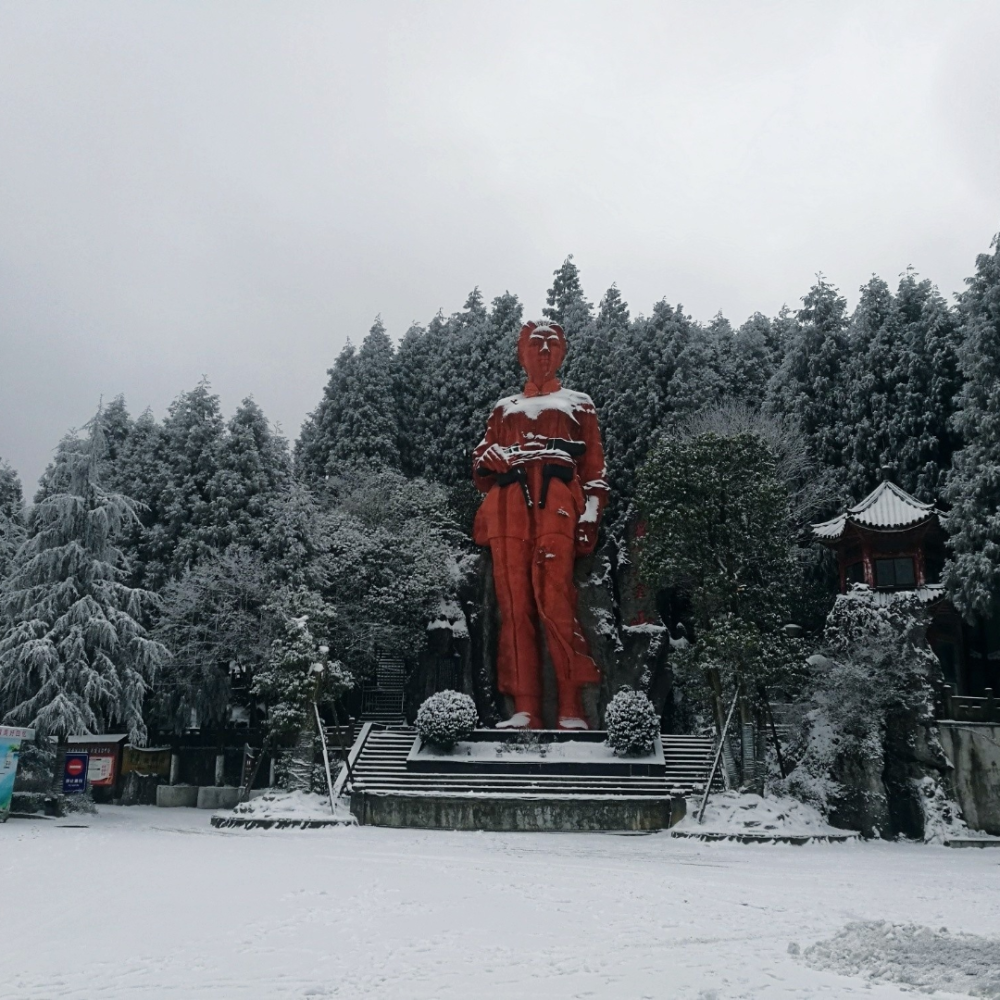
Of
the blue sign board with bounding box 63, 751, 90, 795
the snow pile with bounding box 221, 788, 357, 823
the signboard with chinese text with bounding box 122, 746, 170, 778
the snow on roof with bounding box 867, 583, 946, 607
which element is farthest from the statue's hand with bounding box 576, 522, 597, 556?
the signboard with chinese text with bounding box 122, 746, 170, 778

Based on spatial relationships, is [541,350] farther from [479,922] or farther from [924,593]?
[479,922]

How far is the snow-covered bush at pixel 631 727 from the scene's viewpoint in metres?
18.6

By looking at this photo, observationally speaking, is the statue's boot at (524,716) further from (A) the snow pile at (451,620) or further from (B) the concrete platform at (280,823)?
(B) the concrete platform at (280,823)

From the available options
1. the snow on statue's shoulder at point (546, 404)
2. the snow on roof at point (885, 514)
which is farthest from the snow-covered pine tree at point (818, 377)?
the snow on statue's shoulder at point (546, 404)

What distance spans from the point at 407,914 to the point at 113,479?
73.9 feet

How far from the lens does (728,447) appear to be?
2009 centimetres

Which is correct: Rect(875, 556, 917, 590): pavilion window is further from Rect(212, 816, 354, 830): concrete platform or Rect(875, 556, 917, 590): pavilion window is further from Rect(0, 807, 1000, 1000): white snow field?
Rect(212, 816, 354, 830): concrete platform

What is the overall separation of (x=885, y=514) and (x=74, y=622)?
16.7 metres

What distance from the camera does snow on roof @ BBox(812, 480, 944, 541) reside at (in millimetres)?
22078

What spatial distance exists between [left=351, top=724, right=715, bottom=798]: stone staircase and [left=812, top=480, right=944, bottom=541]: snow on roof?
5.87 meters

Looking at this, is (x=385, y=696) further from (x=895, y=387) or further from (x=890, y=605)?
(x=895, y=387)

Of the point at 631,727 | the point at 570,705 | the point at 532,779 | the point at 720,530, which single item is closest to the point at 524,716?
the point at 570,705

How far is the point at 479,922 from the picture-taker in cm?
786

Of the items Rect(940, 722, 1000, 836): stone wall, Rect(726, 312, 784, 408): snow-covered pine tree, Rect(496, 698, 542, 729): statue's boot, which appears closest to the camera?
Rect(940, 722, 1000, 836): stone wall
